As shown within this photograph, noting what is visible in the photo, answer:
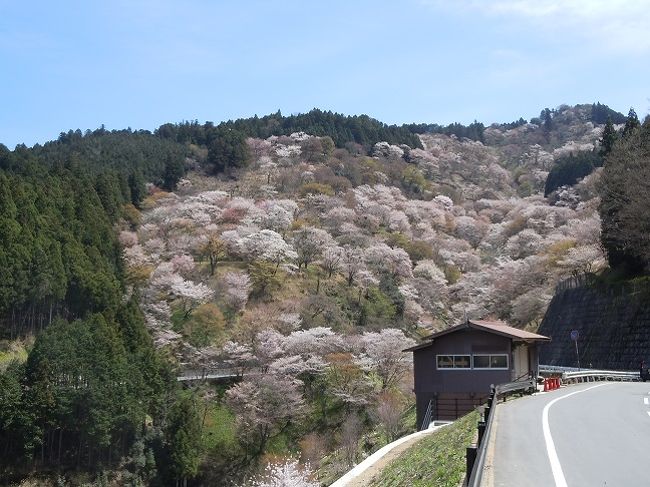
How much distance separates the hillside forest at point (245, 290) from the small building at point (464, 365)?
20.4ft

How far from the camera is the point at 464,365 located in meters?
22.6

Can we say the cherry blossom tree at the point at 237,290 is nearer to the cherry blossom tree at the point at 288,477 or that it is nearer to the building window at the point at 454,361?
the cherry blossom tree at the point at 288,477

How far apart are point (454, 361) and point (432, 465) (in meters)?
13.6

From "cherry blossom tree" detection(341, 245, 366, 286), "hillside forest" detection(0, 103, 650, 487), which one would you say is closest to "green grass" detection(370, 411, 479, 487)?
"hillside forest" detection(0, 103, 650, 487)

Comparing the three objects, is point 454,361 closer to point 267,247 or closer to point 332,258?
point 267,247

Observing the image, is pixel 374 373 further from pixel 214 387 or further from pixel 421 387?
pixel 421 387

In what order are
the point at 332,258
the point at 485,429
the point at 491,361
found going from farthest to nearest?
the point at 332,258 → the point at 491,361 → the point at 485,429

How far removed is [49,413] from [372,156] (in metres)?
66.6

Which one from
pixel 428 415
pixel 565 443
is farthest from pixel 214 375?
pixel 565 443

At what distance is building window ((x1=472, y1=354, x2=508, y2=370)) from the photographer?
22047 millimetres

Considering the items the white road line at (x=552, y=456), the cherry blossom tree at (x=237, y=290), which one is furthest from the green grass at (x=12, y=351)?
the white road line at (x=552, y=456)

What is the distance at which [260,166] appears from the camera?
76.3m

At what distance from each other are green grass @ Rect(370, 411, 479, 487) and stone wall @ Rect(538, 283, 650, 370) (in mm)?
18192

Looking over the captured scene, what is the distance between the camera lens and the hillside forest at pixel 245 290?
31203mm
